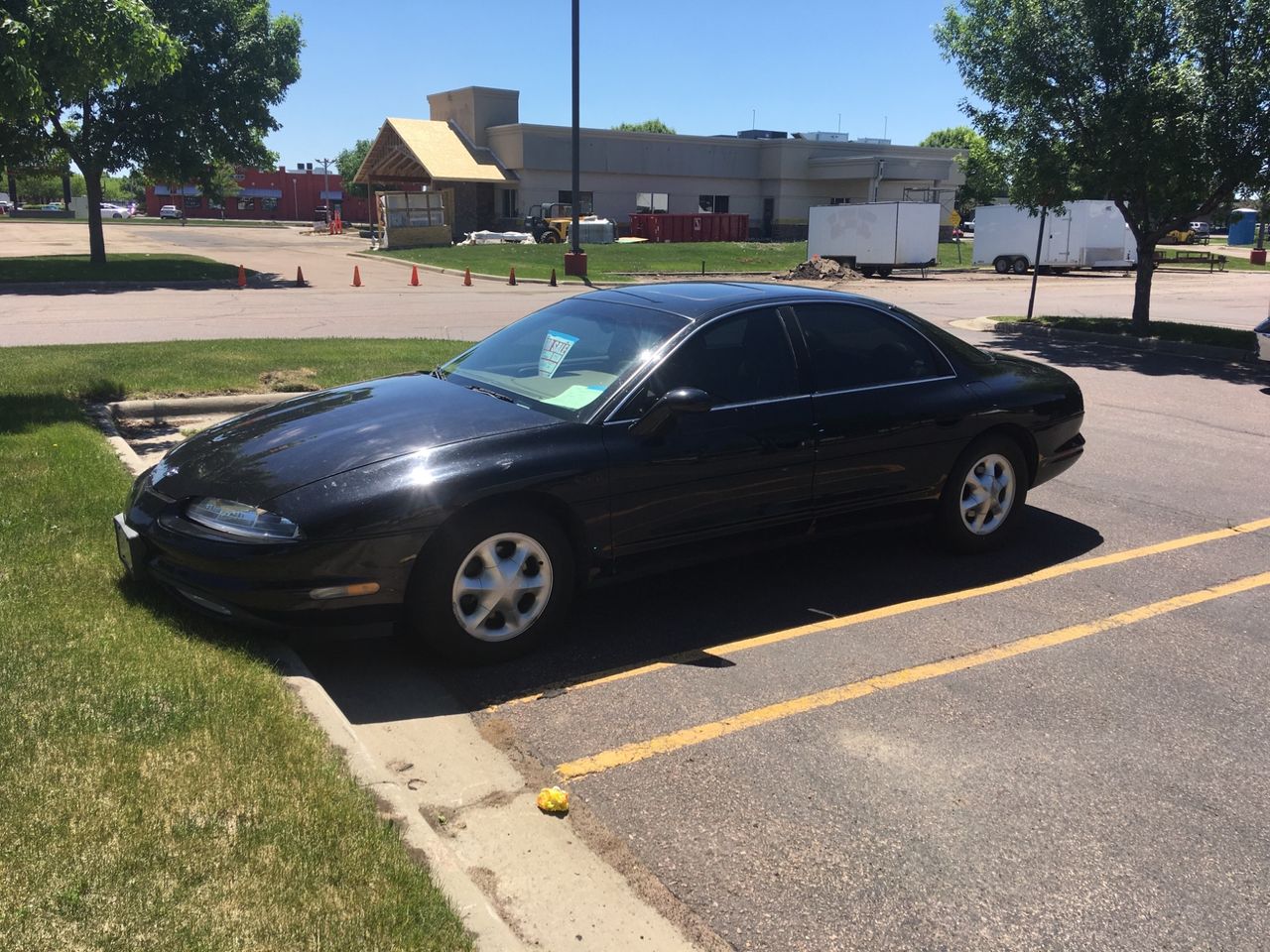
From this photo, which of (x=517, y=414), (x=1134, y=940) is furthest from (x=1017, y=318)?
(x=1134, y=940)

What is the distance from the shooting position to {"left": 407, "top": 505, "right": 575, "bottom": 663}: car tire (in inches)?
161

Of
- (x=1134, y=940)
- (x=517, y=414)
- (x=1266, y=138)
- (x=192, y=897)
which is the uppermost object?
(x=1266, y=138)

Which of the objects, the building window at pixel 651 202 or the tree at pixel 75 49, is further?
the building window at pixel 651 202

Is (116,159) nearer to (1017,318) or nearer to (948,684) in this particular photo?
(1017,318)

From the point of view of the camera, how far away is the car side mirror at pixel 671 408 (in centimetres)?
445

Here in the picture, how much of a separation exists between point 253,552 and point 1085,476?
6290mm

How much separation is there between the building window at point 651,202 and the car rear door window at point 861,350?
49.9m

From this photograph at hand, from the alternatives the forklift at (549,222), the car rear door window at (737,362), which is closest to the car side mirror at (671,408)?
the car rear door window at (737,362)

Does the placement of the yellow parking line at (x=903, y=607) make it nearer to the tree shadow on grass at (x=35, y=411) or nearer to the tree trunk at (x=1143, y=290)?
the tree shadow on grass at (x=35, y=411)

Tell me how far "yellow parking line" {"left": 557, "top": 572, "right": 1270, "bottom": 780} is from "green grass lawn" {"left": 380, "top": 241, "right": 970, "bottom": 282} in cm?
2660

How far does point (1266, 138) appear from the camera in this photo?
46.5 feet

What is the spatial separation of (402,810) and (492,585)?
1.27 m

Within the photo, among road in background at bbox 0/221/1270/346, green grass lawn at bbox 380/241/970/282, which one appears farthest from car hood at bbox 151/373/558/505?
green grass lawn at bbox 380/241/970/282

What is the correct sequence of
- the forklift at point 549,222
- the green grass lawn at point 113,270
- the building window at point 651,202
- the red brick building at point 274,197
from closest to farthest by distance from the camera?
the green grass lawn at point 113,270 → the forklift at point 549,222 → the building window at point 651,202 → the red brick building at point 274,197
